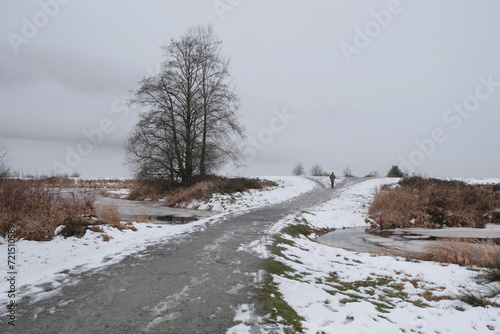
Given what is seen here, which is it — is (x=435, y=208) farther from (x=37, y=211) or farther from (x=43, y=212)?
(x=37, y=211)

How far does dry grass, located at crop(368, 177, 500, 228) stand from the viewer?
15.8m

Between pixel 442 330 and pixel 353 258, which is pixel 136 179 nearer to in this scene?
pixel 353 258

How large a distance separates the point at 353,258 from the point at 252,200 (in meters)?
13.2

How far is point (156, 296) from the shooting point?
4797 mm

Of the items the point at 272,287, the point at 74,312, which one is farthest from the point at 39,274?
the point at 272,287

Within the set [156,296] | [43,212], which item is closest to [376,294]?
[156,296]

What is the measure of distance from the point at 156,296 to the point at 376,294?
14.6ft

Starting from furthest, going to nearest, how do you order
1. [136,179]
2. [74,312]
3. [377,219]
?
1. [136,179]
2. [377,219]
3. [74,312]

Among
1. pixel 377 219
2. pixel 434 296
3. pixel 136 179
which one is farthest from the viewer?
pixel 136 179

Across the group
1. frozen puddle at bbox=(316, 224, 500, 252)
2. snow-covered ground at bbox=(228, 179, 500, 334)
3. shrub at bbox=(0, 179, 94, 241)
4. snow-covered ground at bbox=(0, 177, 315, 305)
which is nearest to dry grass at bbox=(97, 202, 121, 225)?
shrub at bbox=(0, 179, 94, 241)

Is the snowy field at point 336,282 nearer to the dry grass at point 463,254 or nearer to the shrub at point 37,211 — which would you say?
the shrub at point 37,211

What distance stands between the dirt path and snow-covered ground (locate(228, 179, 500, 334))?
2.22 feet

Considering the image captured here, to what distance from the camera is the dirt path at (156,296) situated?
12.6ft

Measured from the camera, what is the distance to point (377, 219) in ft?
54.6
